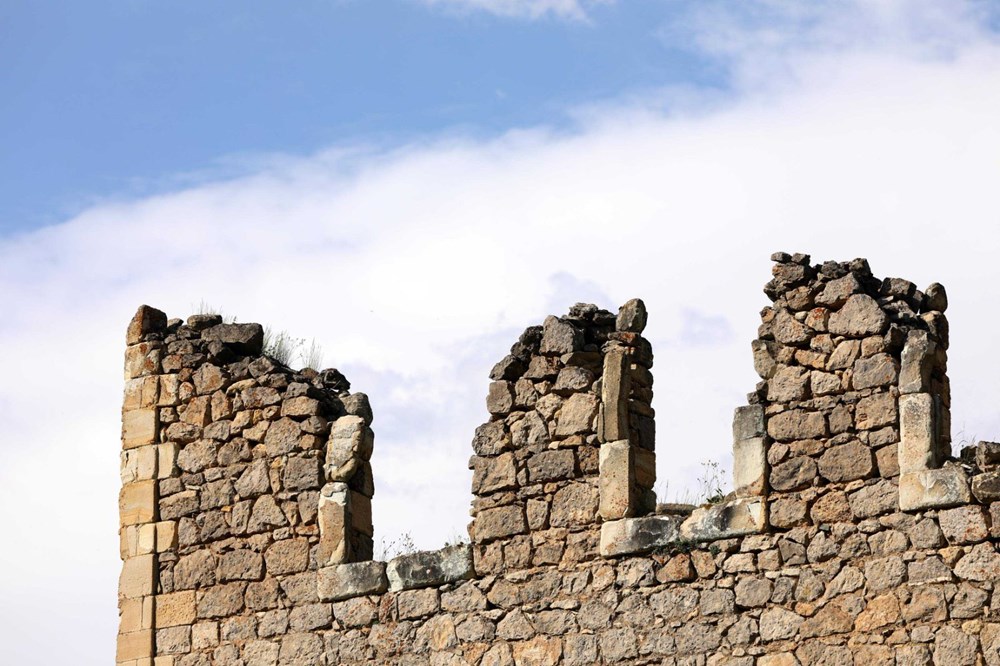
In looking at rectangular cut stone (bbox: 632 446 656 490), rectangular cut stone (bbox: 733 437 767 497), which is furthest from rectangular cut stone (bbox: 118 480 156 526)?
rectangular cut stone (bbox: 733 437 767 497)

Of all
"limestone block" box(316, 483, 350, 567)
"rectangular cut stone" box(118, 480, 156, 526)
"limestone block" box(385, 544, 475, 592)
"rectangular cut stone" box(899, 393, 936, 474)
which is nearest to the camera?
"rectangular cut stone" box(899, 393, 936, 474)

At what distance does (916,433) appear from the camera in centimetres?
1347

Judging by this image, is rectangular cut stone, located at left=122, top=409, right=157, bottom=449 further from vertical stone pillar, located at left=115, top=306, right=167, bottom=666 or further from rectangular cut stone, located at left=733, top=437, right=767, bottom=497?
rectangular cut stone, located at left=733, top=437, right=767, bottom=497

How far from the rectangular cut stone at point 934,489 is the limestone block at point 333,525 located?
14.1ft

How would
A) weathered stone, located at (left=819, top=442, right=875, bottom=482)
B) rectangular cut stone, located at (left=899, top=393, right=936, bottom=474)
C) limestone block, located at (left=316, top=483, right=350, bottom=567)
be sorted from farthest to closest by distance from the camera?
1. limestone block, located at (left=316, top=483, right=350, bottom=567)
2. weathered stone, located at (left=819, top=442, right=875, bottom=482)
3. rectangular cut stone, located at (left=899, top=393, right=936, bottom=474)

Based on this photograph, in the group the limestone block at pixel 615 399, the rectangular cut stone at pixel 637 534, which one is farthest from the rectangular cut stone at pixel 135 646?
the limestone block at pixel 615 399

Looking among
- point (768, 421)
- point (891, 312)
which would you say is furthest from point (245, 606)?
point (891, 312)

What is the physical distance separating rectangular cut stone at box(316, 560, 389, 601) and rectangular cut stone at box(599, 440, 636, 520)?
1858 mm

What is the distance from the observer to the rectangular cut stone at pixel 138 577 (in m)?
16.6

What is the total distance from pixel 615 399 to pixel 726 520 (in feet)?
3.90

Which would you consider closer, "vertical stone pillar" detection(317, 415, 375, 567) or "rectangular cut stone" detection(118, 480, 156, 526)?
"vertical stone pillar" detection(317, 415, 375, 567)

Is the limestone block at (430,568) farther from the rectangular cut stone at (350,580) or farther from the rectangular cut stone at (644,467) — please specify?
the rectangular cut stone at (644,467)

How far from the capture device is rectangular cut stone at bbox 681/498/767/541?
14031 millimetres

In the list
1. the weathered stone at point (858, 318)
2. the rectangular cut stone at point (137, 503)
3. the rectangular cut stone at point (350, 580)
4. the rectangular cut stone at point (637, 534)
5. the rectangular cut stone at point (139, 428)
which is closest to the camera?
the weathered stone at point (858, 318)
